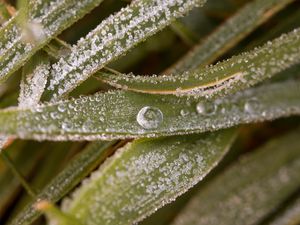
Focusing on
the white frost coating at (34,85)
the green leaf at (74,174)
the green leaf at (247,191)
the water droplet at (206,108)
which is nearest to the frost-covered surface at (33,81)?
the white frost coating at (34,85)

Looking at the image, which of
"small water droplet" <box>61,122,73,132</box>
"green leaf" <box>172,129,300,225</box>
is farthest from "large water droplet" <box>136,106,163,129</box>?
"green leaf" <box>172,129,300,225</box>

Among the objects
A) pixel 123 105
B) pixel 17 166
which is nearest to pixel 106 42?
pixel 123 105

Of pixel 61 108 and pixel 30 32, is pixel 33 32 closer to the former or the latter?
pixel 30 32

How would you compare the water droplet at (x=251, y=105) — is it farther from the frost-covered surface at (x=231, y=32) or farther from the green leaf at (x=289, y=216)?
the green leaf at (x=289, y=216)

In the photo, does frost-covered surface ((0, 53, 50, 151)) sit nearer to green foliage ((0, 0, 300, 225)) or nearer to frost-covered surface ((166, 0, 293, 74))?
green foliage ((0, 0, 300, 225))

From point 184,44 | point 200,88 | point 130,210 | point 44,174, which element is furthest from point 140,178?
point 184,44

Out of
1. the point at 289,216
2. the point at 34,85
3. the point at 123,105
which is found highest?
the point at 34,85

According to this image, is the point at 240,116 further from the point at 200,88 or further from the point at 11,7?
the point at 11,7
